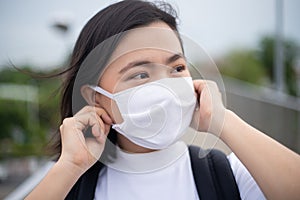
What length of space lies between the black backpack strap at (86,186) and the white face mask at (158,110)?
15 centimetres

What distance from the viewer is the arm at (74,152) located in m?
0.95

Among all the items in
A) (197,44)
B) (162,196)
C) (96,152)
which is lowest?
(162,196)

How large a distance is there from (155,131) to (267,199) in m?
0.27

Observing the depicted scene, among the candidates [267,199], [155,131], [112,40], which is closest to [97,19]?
[112,40]

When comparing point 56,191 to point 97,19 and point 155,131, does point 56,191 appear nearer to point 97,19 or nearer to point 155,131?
point 155,131

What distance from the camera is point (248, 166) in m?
0.94

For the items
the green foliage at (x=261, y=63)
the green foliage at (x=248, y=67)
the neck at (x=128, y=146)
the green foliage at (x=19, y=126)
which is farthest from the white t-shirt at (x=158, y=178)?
the green foliage at (x=248, y=67)

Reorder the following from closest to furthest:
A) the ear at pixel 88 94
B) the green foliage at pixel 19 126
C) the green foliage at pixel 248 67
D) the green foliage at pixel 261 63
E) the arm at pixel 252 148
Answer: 1. the arm at pixel 252 148
2. the ear at pixel 88 94
3. the green foliage at pixel 19 126
4. the green foliage at pixel 261 63
5. the green foliage at pixel 248 67

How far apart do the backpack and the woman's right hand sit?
0.21ft

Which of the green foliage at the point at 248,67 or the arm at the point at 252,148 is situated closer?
the arm at the point at 252,148

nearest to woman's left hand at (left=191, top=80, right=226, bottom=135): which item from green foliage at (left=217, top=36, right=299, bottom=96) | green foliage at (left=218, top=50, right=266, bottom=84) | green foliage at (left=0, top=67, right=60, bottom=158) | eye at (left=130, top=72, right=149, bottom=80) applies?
eye at (left=130, top=72, right=149, bottom=80)

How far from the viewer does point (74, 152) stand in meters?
0.96

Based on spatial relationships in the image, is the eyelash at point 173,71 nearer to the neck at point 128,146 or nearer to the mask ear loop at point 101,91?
the mask ear loop at point 101,91

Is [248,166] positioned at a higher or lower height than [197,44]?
lower
